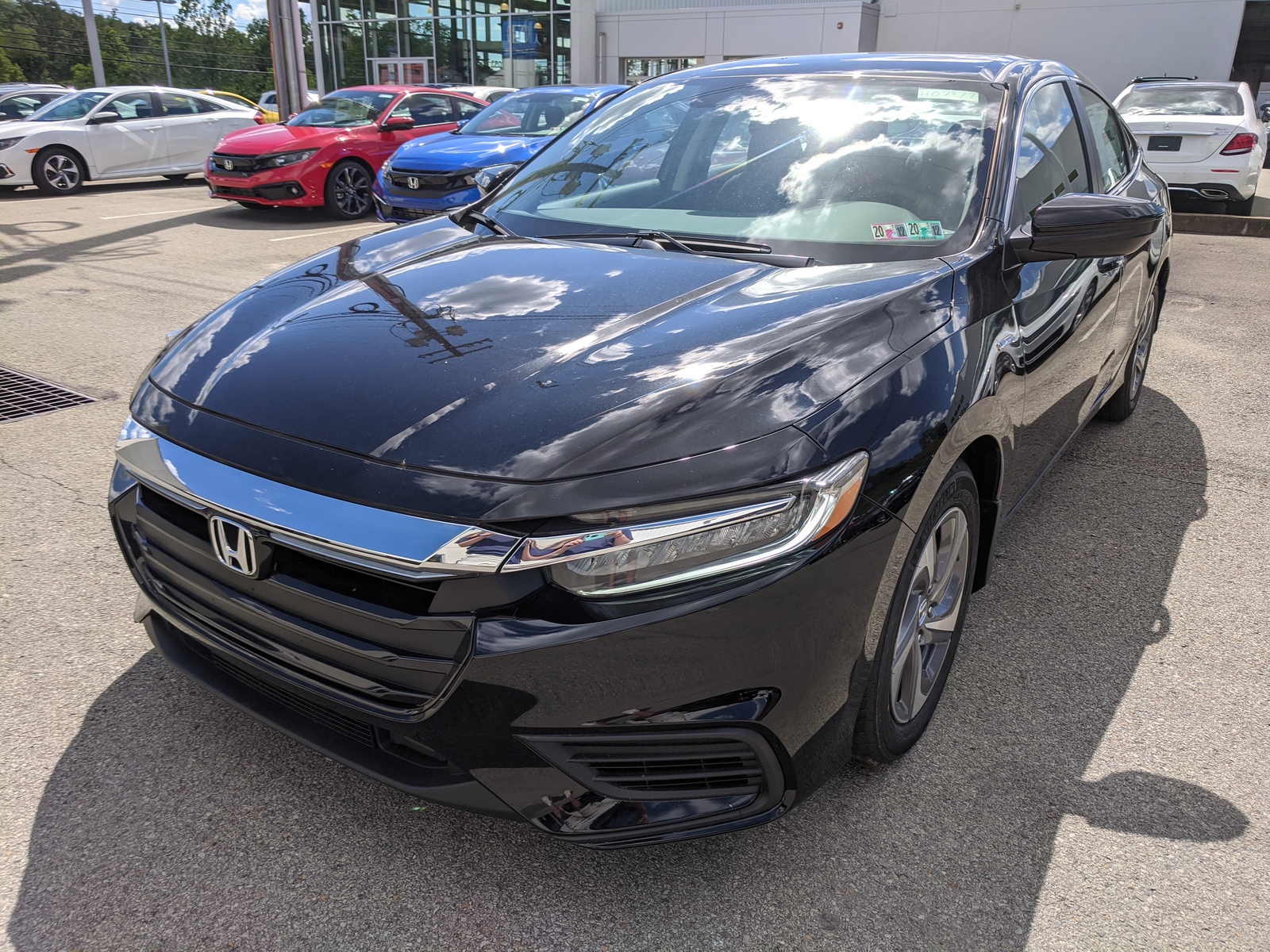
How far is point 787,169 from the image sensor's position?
2863 millimetres

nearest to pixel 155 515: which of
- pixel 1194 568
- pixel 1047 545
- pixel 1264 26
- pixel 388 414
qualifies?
pixel 388 414

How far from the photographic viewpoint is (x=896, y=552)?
1956 mm

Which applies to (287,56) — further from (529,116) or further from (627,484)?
(627,484)

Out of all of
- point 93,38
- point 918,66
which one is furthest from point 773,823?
point 93,38

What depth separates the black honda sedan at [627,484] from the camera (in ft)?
5.49

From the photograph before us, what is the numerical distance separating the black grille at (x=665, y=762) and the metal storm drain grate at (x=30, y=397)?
4.10 metres

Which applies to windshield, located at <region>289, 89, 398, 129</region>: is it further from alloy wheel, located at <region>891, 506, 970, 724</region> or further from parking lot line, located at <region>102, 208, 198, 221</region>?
alloy wheel, located at <region>891, 506, 970, 724</region>

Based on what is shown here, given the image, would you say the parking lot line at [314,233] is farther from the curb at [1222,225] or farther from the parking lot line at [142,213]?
the curb at [1222,225]

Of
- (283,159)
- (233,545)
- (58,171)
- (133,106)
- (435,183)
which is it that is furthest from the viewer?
(133,106)

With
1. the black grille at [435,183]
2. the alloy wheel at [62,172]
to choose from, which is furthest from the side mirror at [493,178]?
the alloy wheel at [62,172]

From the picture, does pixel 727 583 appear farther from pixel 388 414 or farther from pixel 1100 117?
pixel 1100 117

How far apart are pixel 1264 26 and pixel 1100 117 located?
27417 millimetres

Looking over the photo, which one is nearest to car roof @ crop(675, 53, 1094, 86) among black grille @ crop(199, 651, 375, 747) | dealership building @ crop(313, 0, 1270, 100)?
black grille @ crop(199, 651, 375, 747)

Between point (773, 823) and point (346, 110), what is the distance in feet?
A: 39.8
